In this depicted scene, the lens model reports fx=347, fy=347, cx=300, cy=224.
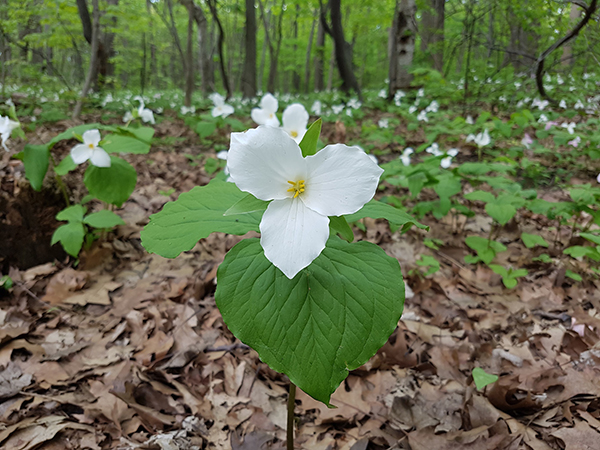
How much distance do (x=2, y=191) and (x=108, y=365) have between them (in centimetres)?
149

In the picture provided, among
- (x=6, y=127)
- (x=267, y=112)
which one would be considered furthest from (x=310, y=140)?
(x=6, y=127)

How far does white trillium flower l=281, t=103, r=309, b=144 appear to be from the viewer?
4.30ft

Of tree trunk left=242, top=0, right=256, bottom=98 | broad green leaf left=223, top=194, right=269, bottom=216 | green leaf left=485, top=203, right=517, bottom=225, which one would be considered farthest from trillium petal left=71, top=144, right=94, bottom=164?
tree trunk left=242, top=0, right=256, bottom=98

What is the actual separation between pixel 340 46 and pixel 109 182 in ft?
27.3

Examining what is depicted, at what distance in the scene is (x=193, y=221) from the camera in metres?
0.85

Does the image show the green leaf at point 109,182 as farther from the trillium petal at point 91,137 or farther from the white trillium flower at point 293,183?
the white trillium flower at point 293,183

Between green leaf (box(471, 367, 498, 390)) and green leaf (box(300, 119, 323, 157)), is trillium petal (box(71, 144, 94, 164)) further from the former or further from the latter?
green leaf (box(471, 367, 498, 390))

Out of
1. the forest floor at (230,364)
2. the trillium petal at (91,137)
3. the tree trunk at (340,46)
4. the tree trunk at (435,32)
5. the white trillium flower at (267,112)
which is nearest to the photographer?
the forest floor at (230,364)

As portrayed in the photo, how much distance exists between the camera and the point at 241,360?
162cm

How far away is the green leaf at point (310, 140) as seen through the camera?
778 mm

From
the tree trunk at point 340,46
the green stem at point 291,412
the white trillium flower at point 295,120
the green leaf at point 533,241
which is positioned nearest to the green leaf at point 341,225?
the green stem at point 291,412

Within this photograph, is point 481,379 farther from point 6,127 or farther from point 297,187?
point 6,127

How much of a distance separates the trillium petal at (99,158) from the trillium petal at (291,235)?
5.36 ft

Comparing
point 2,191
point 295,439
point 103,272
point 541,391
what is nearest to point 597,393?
point 541,391
